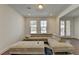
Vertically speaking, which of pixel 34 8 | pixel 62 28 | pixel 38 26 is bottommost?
pixel 62 28

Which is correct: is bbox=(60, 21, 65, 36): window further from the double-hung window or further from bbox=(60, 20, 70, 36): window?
the double-hung window

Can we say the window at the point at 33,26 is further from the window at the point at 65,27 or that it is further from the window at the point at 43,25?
the window at the point at 65,27

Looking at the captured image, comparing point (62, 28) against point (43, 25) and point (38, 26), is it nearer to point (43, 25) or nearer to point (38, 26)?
point (43, 25)

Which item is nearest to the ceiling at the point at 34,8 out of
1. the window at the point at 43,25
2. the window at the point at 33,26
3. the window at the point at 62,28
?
the window at the point at 33,26

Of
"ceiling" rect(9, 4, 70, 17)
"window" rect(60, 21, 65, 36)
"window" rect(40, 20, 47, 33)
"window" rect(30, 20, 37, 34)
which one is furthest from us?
"window" rect(40, 20, 47, 33)

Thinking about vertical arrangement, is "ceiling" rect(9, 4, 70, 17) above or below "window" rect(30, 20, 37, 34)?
above

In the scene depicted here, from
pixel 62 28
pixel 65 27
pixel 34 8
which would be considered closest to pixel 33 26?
Result: pixel 62 28

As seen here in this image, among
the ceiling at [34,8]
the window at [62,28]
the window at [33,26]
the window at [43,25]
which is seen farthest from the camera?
the window at [43,25]

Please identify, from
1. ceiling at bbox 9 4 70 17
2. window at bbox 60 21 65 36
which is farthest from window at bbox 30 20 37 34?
window at bbox 60 21 65 36
